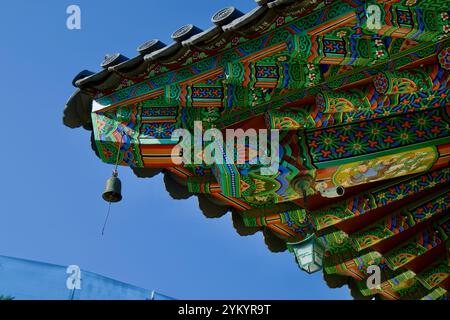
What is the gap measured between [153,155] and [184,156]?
10.8 inches

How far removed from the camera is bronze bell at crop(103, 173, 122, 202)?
6.06 m

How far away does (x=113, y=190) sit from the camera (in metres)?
6.05

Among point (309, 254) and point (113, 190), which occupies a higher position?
point (113, 190)

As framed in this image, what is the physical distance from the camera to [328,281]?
8.13 meters

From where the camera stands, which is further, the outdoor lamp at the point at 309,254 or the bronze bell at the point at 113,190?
the bronze bell at the point at 113,190

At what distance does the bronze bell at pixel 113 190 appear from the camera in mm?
6062

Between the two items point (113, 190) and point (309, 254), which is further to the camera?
point (113, 190)

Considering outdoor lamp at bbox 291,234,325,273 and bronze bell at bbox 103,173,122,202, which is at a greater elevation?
bronze bell at bbox 103,173,122,202

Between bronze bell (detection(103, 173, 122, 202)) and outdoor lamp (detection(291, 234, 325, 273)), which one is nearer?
outdoor lamp (detection(291, 234, 325, 273))

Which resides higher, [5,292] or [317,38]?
[317,38]

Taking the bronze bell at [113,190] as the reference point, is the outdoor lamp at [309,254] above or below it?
below

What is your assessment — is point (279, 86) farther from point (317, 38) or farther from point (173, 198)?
point (173, 198)

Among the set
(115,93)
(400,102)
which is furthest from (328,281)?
(115,93)
